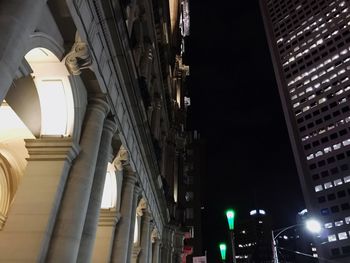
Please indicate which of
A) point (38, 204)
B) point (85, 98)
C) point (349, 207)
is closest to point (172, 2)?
point (85, 98)

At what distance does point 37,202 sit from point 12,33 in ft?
19.1

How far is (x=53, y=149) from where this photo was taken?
41.5 ft

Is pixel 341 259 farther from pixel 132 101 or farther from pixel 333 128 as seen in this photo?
pixel 132 101

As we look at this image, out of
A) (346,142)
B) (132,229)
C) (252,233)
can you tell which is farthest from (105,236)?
(252,233)

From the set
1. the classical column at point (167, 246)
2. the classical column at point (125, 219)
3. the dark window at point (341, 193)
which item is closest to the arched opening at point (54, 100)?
the classical column at point (125, 219)

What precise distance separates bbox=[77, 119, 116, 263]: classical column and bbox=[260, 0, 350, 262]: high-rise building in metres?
109

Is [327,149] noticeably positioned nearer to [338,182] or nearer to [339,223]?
[338,182]

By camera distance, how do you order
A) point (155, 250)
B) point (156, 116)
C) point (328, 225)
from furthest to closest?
1. point (328, 225)
2. point (155, 250)
3. point (156, 116)

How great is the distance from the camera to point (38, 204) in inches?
459

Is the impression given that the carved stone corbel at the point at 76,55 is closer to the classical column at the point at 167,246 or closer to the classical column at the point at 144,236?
the classical column at the point at 144,236

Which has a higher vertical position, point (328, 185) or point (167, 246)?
point (328, 185)

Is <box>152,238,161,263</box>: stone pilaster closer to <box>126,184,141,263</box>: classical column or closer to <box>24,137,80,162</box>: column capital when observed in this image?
<box>126,184,141,263</box>: classical column

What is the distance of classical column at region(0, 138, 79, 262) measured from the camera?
10.9 metres

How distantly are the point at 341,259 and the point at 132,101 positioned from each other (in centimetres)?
10891
